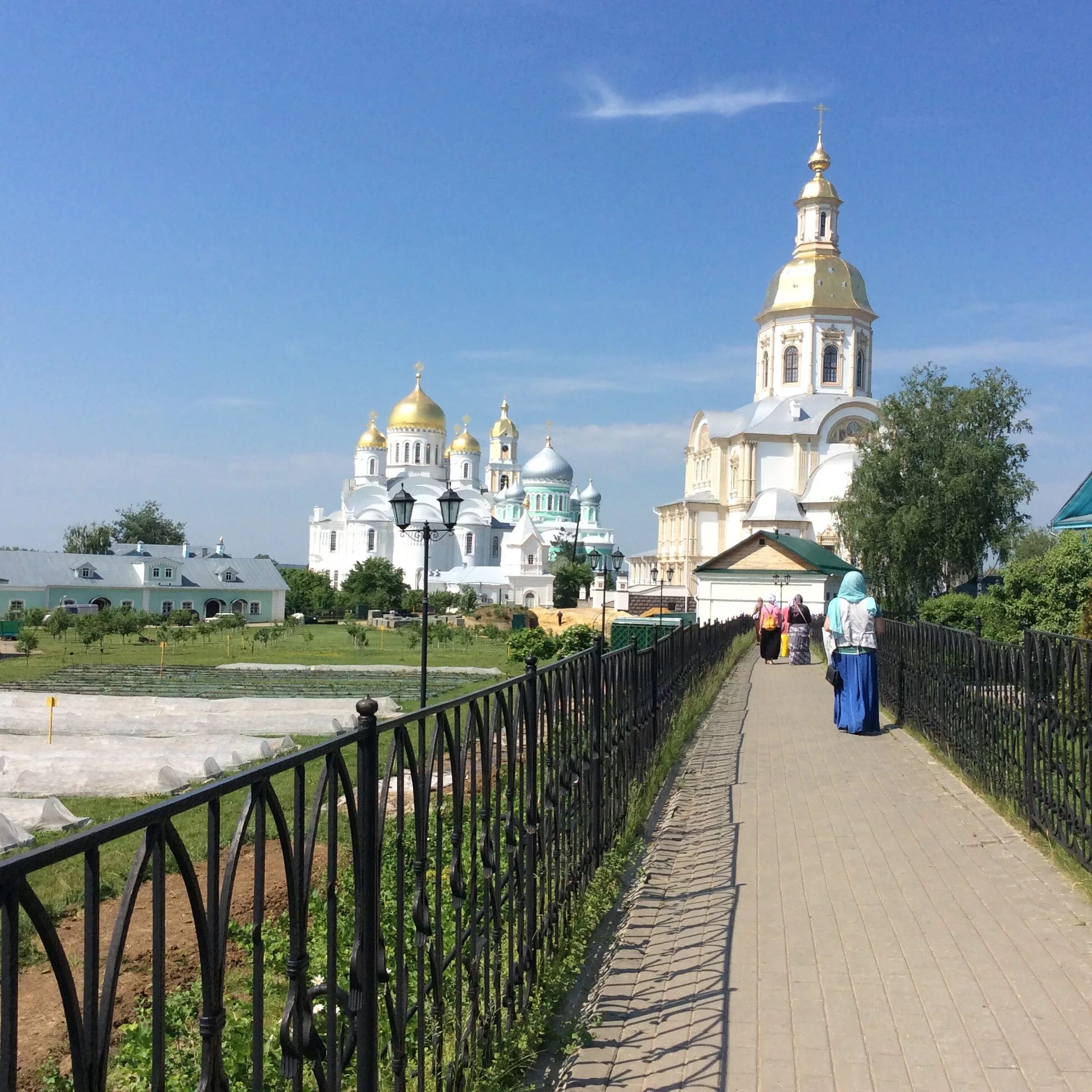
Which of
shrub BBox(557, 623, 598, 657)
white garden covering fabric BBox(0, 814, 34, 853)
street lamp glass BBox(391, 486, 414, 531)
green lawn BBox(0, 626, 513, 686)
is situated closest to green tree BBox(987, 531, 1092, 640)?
street lamp glass BBox(391, 486, 414, 531)

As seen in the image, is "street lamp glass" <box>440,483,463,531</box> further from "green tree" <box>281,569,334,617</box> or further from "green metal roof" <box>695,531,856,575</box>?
"green tree" <box>281,569,334,617</box>

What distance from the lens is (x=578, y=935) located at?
4.63 meters

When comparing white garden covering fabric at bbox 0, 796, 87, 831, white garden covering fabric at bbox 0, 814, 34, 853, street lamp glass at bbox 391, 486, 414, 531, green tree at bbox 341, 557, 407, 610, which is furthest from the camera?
green tree at bbox 341, 557, 407, 610

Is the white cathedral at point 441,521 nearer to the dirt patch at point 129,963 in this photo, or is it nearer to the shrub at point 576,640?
the shrub at point 576,640

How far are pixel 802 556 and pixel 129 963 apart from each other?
90.0 ft

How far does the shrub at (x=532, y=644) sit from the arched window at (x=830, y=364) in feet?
99.5

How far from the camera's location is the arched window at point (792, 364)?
54812mm

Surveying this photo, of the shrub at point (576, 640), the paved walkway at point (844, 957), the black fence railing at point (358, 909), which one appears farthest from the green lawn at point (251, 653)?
the black fence railing at point (358, 909)

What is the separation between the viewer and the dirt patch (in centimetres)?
389

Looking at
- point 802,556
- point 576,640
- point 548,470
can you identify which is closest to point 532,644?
point 576,640

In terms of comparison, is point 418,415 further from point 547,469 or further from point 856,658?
point 856,658

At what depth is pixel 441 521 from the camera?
72.4 m

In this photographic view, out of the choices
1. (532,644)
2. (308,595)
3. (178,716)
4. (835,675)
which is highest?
(308,595)

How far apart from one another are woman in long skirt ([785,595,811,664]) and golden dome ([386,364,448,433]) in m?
59.7
